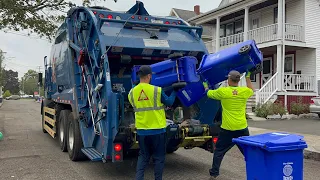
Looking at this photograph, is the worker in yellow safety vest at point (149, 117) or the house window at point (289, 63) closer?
the worker in yellow safety vest at point (149, 117)

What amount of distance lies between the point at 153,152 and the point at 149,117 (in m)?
0.50

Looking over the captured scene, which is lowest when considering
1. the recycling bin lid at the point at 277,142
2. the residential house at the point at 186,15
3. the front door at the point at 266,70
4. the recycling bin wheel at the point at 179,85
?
the recycling bin lid at the point at 277,142

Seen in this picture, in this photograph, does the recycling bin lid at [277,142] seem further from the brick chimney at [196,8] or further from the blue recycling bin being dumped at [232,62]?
the brick chimney at [196,8]

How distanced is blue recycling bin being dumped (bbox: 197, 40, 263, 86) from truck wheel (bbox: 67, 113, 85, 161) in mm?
2674

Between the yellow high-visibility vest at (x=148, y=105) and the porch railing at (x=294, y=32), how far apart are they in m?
15.2

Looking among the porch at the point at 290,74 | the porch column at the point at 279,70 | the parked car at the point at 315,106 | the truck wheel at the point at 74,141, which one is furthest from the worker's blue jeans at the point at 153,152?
the porch column at the point at 279,70

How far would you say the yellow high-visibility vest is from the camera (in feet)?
15.0

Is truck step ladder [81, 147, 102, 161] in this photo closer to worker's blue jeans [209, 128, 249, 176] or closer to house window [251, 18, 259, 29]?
worker's blue jeans [209, 128, 249, 176]

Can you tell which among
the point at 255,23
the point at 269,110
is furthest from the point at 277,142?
the point at 255,23

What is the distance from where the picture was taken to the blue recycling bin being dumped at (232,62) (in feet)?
15.6

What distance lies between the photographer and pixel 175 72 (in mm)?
5031

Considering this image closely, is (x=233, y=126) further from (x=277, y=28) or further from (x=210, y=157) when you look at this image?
(x=277, y=28)

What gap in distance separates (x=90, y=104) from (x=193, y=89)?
72.3 inches

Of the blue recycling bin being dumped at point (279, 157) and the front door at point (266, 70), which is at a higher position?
the front door at point (266, 70)
